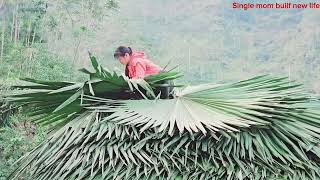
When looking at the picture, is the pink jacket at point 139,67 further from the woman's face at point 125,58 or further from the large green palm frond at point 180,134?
the large green palm frond at point 180,134

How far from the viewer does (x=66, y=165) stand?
3.41m

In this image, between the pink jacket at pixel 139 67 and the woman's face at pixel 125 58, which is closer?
the pink jacket at pixel 139 67

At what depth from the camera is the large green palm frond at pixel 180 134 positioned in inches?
129

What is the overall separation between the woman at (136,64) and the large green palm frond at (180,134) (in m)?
0.27

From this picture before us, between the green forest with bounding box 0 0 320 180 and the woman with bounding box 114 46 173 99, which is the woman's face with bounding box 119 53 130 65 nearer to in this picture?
the woman with bounding box 114 46 173 99

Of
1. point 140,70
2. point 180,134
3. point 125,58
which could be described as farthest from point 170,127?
point 125,58

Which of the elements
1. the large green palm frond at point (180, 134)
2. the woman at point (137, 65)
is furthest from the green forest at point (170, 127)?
the woman at point (137, 65)

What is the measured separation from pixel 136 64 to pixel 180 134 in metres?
0.84

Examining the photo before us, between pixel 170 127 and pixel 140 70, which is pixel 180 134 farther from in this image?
pixel 140 70

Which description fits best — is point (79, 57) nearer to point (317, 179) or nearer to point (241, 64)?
point (241, 64)

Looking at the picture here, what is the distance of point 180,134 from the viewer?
128 inches

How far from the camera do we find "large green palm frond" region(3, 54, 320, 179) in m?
3.28

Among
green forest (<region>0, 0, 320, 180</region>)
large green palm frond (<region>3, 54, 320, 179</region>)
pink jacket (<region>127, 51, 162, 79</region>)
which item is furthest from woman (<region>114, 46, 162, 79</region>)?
large green palm frond (<region>3, 54, 320, 179</region>)

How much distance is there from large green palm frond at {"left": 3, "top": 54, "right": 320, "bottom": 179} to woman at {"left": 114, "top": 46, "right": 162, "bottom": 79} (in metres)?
0.27
